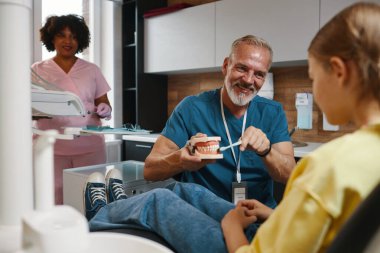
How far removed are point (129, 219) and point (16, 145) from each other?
753mm

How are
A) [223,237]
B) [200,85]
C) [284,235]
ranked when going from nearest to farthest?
[284,235]
[223,237]
[200,85]

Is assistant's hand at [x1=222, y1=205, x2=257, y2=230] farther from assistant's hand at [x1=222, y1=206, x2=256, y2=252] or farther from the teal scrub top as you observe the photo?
the teal scrub top

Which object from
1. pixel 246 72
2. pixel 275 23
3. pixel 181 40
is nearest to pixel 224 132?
pixel 246 72

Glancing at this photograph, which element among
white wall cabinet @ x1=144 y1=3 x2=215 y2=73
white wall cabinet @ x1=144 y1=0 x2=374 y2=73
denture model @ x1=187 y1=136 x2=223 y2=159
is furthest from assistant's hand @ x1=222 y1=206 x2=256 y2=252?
white wall cabinet @ x1=144 y1=3 x2=215 y2=73

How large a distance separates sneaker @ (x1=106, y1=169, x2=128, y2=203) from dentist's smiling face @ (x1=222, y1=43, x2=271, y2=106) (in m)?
0.66

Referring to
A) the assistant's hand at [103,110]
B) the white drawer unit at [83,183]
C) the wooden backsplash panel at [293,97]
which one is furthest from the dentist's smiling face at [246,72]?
the wooden backsplash panel at [293,97]

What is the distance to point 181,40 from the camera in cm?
350

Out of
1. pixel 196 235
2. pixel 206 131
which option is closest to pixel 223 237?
pixel 196 235

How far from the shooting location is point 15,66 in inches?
18.9

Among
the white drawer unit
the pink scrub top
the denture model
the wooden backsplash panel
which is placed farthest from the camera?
the wooden backsplash panel

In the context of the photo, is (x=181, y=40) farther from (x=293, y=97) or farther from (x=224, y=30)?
(x=293, y=97)

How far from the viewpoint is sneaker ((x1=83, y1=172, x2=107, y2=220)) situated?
62.5 inches

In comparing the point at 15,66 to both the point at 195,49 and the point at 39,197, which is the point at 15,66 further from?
the point at 195,49

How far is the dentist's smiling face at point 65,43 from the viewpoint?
2.71 m
